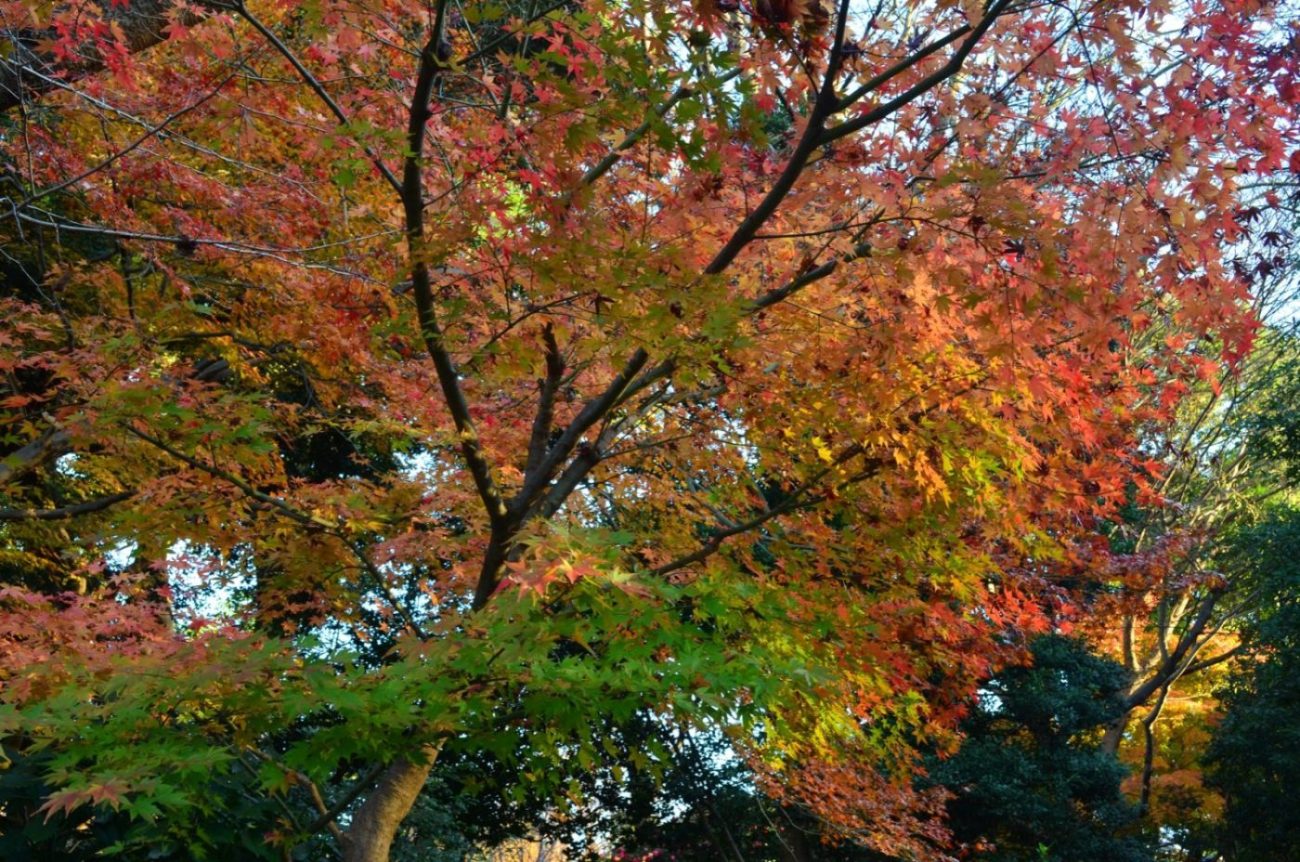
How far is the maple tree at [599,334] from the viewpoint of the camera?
3.57 meters

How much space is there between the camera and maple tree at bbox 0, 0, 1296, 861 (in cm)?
357

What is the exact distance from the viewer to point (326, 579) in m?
6.29

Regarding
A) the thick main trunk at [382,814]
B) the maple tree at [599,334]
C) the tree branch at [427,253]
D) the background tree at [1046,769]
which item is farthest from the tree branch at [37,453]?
the background tree at [1046,769]

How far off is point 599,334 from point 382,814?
10.0ft

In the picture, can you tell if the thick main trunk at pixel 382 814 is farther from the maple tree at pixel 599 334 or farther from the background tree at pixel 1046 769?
the background tree at pixel 1046 769

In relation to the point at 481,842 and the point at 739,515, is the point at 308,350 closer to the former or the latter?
the point at 739,515

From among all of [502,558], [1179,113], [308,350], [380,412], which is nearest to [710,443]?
[502,558]

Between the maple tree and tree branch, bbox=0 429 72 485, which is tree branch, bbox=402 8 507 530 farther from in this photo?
tree branch, bbox=0 429 72 485

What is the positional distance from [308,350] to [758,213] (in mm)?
4435

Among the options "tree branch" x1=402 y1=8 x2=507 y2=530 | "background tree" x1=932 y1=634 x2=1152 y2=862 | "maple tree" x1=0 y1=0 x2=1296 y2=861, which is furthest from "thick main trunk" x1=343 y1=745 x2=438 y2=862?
"background tree" x1=932 y1=634 x2=1152 y2=862

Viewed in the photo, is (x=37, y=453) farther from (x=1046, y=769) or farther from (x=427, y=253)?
(x=1046, y=769)

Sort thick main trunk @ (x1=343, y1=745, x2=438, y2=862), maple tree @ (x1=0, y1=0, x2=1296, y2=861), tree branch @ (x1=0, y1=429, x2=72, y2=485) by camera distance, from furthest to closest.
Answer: tree branch @ (x1=0, y1=429, x2=72, y2=485) < thick main trunk @ (x1=343, y1=745, x2=438, y2=862) < maple tree @ (x1=0, y1=0, x2=1296, y2=861)

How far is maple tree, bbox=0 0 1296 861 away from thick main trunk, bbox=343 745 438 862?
0.9 inches

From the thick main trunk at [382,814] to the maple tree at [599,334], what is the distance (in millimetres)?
22
